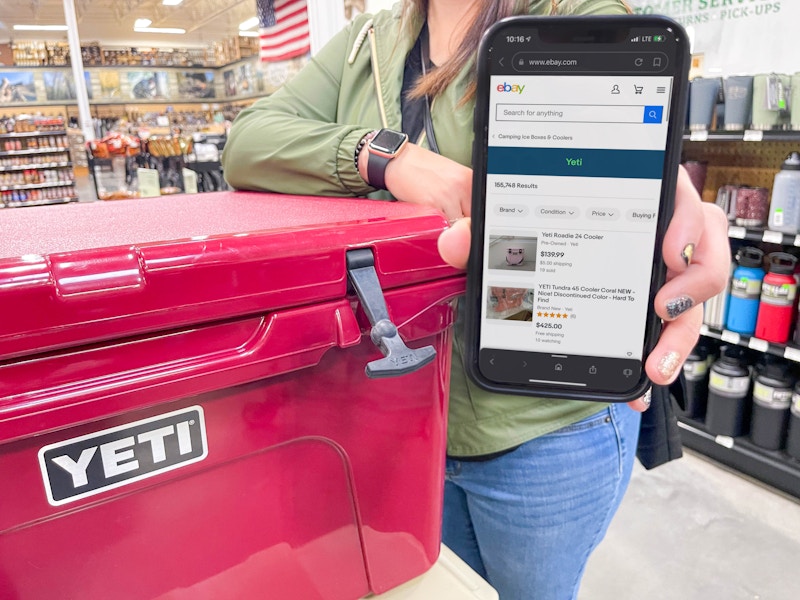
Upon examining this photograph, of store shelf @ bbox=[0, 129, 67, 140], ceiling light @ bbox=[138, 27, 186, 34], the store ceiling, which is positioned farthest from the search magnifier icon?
ceiling light @ bbox=[138, 27, 186, 34]

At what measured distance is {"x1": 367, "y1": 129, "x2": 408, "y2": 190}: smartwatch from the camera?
1.88 ft

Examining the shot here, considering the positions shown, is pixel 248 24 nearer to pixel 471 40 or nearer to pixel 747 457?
pixel 747 457

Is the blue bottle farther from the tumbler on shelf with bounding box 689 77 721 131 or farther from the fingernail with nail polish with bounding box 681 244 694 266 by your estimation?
the fingernail with nail polish with bounding box 681 244 694 266

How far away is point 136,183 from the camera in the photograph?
111 inches

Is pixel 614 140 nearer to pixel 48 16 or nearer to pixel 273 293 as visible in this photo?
pixel 273 293

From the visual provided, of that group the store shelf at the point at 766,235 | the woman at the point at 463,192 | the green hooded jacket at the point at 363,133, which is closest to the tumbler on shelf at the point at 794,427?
the store shelf at the point at 766,235

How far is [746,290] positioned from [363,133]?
2.18 meters

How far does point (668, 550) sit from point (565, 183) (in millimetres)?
1982

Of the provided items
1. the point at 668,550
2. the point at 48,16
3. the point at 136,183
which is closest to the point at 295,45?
the point at 136,183

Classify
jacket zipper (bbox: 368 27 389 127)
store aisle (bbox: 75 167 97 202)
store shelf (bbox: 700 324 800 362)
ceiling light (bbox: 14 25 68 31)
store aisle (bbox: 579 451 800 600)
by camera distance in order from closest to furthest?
jacket zipper (bbox: 368 27 389 127) → store aisle (bbox: 579 451 800 600) → store shelf (bbox: 700 324 800 362) → store aisle (bbox: 75 167 97 202) → ceiling light (bbox: 14 25 68 31)

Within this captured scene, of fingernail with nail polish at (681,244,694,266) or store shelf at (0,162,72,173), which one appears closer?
fingernail with nail polish at (681,244,694,266)

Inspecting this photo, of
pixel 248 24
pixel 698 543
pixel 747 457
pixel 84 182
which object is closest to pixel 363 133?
pixel 698 543

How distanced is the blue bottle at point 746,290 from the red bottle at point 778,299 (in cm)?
4

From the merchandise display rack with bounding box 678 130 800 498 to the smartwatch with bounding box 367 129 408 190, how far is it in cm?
201
